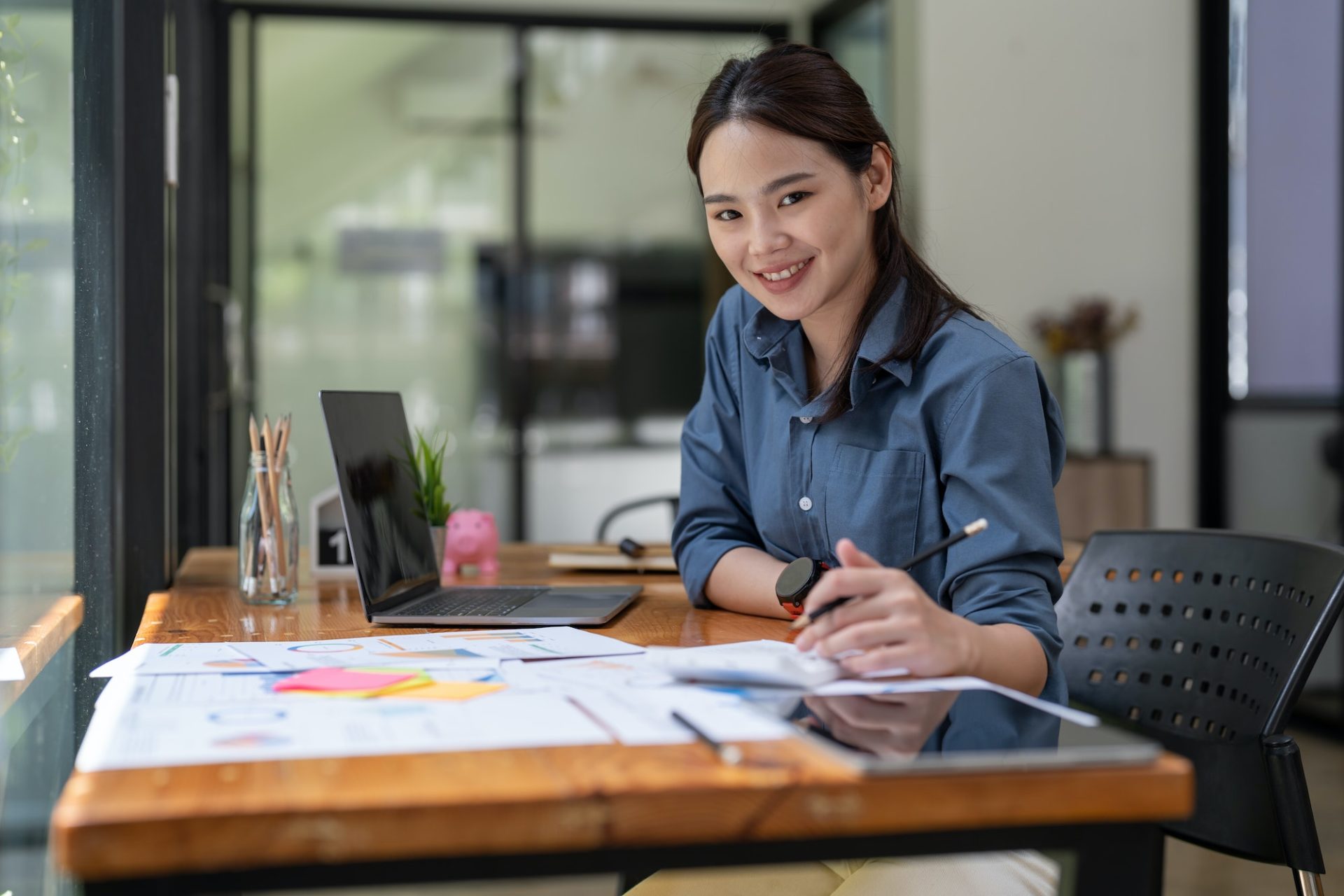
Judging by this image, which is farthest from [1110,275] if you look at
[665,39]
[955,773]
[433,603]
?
[955,773]

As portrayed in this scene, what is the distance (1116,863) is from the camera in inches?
28.6

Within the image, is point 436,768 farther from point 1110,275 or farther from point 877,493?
point 1110,275

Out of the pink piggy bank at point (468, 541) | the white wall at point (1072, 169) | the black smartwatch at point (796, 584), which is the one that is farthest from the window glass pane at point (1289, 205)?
the black smartwatch at point (796, 584)

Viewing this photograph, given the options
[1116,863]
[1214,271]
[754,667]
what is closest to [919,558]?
Result: [754,667]

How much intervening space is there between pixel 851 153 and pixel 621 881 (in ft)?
2.93

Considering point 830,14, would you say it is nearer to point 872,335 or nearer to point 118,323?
point 118,323

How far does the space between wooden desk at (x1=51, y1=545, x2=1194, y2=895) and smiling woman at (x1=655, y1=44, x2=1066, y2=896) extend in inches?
11.2

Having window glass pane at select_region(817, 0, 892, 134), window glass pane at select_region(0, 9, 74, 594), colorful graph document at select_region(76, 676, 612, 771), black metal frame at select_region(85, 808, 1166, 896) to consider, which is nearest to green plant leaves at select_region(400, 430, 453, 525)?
window glass pane at select_region(0, 9, 74, 594)

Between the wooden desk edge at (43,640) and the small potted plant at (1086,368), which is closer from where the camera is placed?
the wooden desk edge at (43,640)

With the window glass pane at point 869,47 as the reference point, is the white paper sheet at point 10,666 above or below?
below

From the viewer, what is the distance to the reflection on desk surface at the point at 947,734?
710 mm

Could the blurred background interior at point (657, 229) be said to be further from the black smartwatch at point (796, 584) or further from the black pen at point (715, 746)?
the black pen at point (715, 746)

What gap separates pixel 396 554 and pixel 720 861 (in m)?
0.81

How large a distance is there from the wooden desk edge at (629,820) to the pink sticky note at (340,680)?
0.81ft
